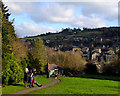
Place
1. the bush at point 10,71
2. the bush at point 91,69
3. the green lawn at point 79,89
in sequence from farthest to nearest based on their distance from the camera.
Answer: the bush at point 91,69
the bush at point 10,71
the green lawn at point 79,89

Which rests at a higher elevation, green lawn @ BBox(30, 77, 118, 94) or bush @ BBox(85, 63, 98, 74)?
green lawn @ BBox(30, 77, 118, 94)

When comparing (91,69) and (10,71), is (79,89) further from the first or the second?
(91,69)

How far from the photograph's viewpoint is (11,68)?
19672 millimetres

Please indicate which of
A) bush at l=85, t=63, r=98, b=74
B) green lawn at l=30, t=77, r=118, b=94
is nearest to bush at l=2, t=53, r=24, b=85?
green lawn at l=30, t=77, r=118, b=94

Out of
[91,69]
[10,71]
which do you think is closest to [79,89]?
[10,71]

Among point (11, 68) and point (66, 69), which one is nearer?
point (11, 68)

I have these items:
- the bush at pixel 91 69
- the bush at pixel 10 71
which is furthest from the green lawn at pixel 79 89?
the bush at pixel 91 69

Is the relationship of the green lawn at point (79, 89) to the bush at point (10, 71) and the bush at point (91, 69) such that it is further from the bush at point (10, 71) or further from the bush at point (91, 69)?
the bush at point (91, 69)

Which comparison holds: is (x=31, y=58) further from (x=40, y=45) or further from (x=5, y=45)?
(x=5, y=45)

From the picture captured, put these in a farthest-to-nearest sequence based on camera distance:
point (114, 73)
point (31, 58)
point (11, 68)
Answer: point (114, 73) < point (31, 58) < point (11, 68)

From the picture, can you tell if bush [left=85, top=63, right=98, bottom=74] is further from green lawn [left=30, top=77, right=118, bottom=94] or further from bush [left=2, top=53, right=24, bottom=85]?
bush [left=2, top=53, right=24, bottom=85]

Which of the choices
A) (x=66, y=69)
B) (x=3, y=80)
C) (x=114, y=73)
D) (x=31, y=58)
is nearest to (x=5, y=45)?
(x=3, y=80)

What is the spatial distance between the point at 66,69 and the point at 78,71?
5666 mm

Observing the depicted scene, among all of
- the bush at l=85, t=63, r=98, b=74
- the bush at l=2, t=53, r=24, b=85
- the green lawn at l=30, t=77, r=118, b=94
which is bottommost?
the bush at l=85, t=63, r=98, b=74
